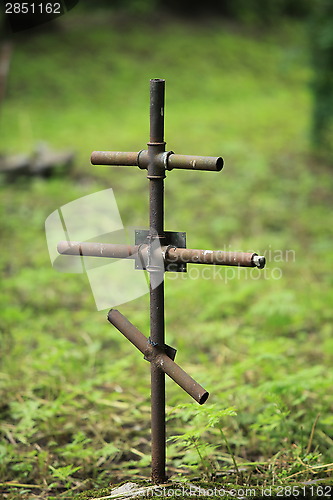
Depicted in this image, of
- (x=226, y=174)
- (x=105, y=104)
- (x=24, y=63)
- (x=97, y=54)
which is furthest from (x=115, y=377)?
(x=97, y=54)

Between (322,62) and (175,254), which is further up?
(322,62)

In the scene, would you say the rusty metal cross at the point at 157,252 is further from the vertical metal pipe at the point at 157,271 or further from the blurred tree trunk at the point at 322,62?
the blurred tree trunk at the point at 322,62

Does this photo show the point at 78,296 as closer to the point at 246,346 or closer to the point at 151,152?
the point at 246,346

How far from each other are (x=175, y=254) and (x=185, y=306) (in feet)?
9.99

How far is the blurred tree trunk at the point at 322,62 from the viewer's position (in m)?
8.14

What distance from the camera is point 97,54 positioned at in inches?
633

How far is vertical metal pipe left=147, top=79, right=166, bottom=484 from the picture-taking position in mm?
1906

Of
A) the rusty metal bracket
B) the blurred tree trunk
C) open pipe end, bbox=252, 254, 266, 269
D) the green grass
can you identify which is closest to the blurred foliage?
the green grass

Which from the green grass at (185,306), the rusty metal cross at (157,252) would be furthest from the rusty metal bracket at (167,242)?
the green grass at (185,306)

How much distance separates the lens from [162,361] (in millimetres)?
1981

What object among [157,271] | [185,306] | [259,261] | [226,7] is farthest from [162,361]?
[226,7]

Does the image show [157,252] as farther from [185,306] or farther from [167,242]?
[185,306]

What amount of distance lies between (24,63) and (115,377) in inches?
511

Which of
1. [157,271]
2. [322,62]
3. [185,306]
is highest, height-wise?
[322,62]
